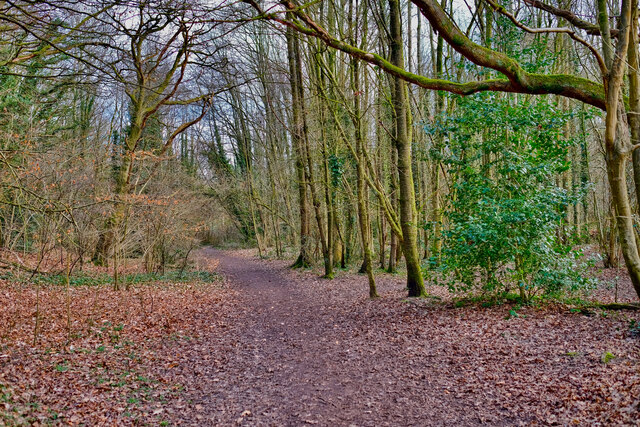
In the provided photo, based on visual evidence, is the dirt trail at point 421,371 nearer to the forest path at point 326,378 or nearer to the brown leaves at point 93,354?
the forest path at point 326,378

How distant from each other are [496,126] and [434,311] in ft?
13.2

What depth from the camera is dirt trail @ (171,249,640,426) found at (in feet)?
13.6

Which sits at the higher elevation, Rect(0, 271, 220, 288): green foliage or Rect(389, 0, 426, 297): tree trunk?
Rect(389, 0, 426, 297): tree trunk

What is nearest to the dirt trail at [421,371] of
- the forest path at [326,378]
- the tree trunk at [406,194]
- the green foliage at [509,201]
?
the forest path at [326,378]

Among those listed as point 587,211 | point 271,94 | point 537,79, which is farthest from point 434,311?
point 271,94

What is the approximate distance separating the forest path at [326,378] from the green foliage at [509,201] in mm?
2313

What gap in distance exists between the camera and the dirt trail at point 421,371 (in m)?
4.14

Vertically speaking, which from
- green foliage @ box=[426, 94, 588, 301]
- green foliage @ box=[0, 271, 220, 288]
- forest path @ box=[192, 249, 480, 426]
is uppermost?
green foliage @ box=[426, 94, 588, 301]

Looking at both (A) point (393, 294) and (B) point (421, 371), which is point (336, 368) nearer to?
(B) point (421, 371)

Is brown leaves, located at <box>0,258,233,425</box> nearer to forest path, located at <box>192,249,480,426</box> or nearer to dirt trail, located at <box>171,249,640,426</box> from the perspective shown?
dirt trail, located at <box>171,249,640,426</box>

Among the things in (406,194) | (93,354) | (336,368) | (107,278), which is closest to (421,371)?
(336,368)

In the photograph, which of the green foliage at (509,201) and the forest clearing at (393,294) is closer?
the forest clearing at (393,294)

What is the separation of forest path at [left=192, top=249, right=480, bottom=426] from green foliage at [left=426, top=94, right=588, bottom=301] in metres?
2.31

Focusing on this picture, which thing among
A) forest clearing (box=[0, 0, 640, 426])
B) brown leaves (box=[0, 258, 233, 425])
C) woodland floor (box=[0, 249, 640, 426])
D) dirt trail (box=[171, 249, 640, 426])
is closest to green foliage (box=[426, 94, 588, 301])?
forest clearing (box=[0, 0, 640, 426])
